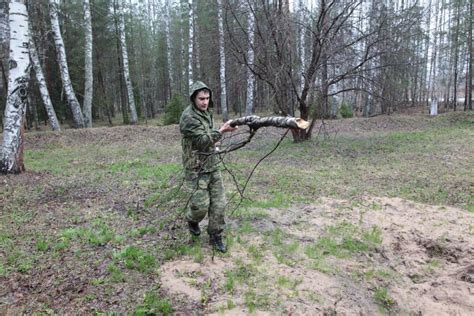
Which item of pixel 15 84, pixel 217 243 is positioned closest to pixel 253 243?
pixel 217 243

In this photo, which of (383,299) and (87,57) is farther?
(87,57)

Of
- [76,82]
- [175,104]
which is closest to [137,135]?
[175,104]

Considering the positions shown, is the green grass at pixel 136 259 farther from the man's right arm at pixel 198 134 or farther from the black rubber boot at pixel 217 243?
the man's right arm at pixel 198 134

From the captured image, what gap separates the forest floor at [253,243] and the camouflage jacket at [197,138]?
0.87 metres

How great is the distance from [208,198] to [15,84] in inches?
250

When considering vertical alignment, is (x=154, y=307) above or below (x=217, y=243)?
below

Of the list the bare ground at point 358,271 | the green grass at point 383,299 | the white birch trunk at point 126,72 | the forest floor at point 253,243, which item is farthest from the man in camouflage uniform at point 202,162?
the white birch trunk at point 126,72

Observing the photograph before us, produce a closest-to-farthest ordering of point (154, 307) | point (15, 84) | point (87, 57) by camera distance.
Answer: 1. point (154, 307)
2. point (15, 84)
3. point (87, 57)

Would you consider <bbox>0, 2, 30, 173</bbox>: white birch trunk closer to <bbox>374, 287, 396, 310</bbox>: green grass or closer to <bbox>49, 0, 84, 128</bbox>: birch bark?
<bbox>49, 0, 84, 128</bbox>: birch bark

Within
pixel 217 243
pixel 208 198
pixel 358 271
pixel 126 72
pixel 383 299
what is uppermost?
pixel 126 72

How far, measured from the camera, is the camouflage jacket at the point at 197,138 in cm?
418

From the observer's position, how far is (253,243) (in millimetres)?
4961

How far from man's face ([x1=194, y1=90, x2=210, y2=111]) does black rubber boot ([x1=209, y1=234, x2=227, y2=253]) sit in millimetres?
1699

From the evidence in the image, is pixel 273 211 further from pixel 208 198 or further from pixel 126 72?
pixel 126 72
